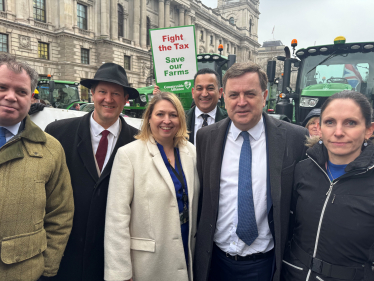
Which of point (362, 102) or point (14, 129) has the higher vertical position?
point (362, 102)

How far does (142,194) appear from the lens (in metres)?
2.26

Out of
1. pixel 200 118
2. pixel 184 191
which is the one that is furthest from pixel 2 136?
pixel 200 118

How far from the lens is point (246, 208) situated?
2232mm

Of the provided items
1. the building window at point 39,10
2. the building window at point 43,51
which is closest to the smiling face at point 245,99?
the building window at point 43,51

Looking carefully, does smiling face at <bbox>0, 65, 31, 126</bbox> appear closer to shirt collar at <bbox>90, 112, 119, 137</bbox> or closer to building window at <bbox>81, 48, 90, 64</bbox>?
shirt collar at <bbox>90, 112, 119, 137</bbox>

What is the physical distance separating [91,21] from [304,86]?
32150 millimetres

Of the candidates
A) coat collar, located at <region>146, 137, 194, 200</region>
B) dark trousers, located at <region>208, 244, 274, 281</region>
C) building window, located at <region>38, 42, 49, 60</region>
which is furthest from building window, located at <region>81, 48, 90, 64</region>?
dark trousers, located at <region>208, 244, 274, 281</region>

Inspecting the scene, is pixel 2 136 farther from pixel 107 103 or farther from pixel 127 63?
pixel 127 63

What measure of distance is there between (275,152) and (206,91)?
1.92 m

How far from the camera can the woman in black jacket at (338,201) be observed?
1756 millimetres

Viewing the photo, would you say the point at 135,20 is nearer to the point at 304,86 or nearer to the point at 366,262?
the point at 304,86

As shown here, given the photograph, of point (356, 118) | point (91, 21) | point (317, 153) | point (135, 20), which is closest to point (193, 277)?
point (317, 153)

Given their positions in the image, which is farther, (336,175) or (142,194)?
(142,194)

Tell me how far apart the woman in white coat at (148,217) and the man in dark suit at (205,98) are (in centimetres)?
159
